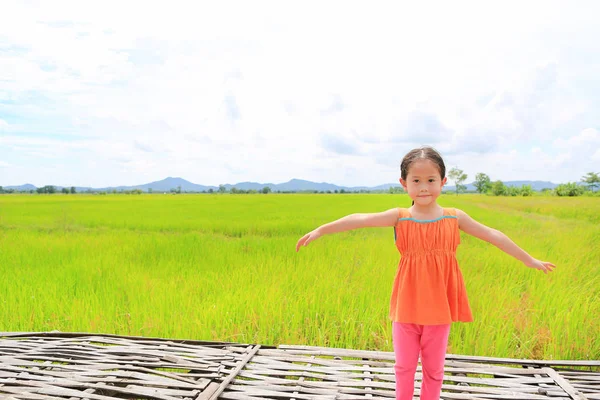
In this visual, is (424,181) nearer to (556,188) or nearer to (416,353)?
(416,353)

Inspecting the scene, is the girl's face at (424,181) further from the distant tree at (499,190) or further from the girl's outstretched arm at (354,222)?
the distant tree at (499,190)

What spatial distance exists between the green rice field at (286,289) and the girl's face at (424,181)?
138 centimetres

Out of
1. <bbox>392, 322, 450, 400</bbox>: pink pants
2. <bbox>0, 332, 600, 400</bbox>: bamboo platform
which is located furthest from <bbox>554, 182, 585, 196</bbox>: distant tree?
<bbox>392, 322, 450, 400</bbox>: pink pants

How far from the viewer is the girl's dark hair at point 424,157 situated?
1541 millimetres

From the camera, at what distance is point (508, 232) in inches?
183

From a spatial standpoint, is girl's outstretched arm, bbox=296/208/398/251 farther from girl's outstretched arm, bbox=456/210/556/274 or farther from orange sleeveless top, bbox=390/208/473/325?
girl's outstretched arm, bbox=456/210/556/274

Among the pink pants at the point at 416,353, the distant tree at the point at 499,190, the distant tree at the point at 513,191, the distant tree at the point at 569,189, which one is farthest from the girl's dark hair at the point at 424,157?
the distant tree at the point at 499,190

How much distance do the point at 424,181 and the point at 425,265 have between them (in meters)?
0.31

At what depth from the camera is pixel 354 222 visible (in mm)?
1605

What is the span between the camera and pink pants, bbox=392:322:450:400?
160 centimetres

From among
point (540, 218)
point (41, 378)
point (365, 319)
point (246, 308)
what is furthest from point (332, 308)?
point (540, 218)

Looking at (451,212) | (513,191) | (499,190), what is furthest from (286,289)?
(499,190)

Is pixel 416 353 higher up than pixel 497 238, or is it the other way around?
pixel 497 238

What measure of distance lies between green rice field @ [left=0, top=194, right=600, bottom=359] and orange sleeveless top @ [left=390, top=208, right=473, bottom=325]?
116 centimetres
